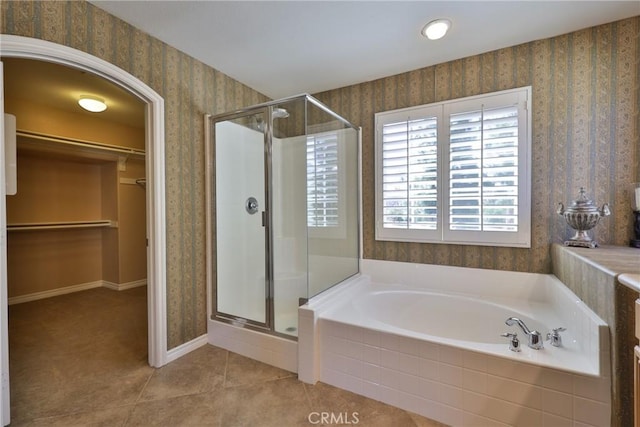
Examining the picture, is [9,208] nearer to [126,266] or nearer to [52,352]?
[126,266]

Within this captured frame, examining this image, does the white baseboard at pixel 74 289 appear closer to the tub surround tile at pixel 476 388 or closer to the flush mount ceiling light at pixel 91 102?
the flush mount ceiling light at pixel 91 102

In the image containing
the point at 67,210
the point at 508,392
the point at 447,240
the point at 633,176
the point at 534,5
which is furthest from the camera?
the point at 67,210

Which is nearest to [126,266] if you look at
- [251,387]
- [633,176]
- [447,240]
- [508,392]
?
[251,387]

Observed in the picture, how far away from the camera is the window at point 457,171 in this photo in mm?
2215

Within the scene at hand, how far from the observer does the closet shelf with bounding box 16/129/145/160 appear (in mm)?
3052

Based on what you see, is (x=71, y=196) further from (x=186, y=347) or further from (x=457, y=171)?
(x=457, y=171)

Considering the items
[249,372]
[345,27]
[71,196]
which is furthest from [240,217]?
[71,196]

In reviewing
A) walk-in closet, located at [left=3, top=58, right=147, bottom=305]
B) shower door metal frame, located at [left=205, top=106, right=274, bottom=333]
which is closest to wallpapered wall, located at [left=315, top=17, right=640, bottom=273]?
shower door metal frame, located at [left=205, top=106, right=274, bottom=333]

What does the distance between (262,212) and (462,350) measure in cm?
173

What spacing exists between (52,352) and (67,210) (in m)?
2.48

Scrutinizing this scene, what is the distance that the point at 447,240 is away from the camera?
248cm

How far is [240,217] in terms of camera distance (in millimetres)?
2699

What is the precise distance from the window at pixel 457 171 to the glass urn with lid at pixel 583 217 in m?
0.27

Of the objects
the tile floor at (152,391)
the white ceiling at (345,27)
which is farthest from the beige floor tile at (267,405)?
the white ceiling at (345,27)
